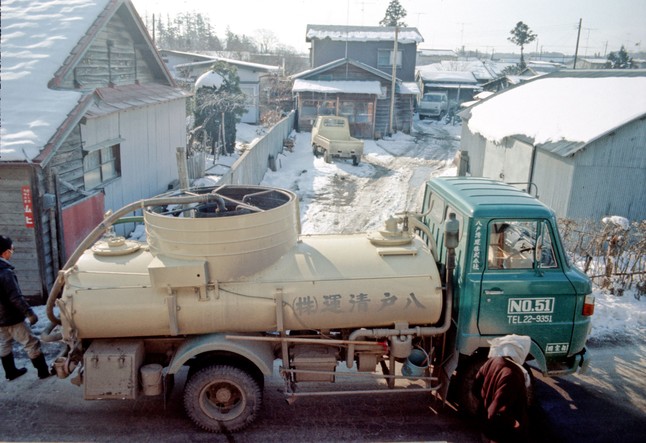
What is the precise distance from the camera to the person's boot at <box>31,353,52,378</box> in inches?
280

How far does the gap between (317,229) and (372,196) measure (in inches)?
204

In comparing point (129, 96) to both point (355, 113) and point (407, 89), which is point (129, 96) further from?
point (407, 89)

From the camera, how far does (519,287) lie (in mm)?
6117

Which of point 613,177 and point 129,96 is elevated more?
point 129,96

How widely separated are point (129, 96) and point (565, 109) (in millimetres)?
12251

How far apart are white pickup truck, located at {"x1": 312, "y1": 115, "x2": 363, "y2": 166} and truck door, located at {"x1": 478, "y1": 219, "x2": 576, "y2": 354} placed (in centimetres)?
1856

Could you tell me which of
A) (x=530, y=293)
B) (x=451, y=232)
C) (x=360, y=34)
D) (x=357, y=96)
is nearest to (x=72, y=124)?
(x=451, y=232)

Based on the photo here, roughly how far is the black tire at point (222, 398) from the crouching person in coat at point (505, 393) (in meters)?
2.59

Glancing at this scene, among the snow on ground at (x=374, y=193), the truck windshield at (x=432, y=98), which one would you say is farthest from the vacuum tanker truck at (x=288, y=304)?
the truck windshield at (x=432, y=98)

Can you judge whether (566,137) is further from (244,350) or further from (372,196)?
(244,350)

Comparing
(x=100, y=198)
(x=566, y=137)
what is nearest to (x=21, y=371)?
(x=100, y=198)

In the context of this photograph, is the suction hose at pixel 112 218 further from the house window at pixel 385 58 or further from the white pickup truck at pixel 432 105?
the white pickup truck at pixel 432 105

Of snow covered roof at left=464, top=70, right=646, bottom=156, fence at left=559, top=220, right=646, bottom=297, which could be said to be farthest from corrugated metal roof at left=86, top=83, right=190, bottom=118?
snow covered roof at left=464, top=70, right=646, bottom=156

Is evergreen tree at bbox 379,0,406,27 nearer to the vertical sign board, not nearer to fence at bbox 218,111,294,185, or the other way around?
fence at bbox 218,111,294,185
